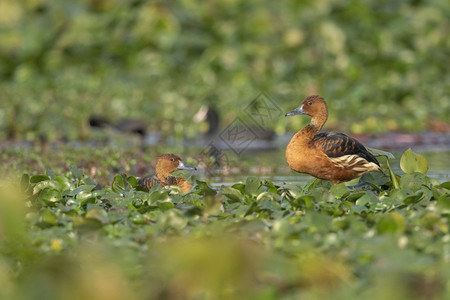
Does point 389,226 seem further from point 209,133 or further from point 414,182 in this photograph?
point 209,133

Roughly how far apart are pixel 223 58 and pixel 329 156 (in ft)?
34.5

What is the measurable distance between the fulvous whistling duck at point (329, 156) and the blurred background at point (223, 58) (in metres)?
7.28

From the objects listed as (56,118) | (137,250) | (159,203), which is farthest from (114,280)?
(56,118)

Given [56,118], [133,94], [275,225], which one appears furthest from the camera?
[133,94]

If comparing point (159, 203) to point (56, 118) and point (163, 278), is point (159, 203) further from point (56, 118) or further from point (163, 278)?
point (56, 118)

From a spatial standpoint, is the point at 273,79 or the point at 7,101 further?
the point at 273,79

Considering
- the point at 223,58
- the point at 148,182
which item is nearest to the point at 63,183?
the point at 148,182

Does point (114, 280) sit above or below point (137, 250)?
above

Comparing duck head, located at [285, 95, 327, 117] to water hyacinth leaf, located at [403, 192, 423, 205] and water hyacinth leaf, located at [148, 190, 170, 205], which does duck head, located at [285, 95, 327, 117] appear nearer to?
water hyacinth leaf, located at [403, 192, 423, 205]

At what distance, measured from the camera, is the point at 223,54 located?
1795cm

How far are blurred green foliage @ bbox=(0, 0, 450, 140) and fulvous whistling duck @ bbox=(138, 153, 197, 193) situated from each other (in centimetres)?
773

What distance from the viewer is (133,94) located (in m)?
16.9

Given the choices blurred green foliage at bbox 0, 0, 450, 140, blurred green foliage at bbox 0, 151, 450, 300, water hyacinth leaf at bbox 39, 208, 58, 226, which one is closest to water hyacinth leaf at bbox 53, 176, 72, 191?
blurred green foliage at bbox 0, 151, 450, 300

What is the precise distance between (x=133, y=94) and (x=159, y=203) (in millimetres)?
10412
